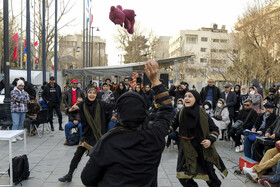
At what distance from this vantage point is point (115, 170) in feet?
6.56

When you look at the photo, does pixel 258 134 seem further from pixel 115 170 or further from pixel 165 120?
pixel 115 170

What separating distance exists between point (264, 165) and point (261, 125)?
2.06 metres

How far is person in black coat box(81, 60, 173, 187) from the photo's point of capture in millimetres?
1987

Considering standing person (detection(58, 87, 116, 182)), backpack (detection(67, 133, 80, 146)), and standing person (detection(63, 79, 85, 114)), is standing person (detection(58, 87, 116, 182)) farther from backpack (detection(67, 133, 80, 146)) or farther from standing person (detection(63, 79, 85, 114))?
standing person (detection(63, 79, 85, 114))

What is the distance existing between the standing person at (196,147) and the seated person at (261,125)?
2.76 m

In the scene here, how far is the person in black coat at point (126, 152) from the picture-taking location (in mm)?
1987

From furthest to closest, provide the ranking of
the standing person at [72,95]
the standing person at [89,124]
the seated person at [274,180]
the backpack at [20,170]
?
the standing person at [72,95] → the backpack at [20,170] → the standing person at [89,124] → the seated person at [274,180]

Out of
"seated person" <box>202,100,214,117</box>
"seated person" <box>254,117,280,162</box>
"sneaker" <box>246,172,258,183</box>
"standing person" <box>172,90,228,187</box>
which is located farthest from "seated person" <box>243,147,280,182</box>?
"seated person" <box>202,100,214,117</box>

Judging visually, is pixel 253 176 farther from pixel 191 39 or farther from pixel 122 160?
pixel 191 39

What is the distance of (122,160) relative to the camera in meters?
1.98

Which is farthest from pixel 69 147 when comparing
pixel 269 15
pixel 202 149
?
pixel 269 15

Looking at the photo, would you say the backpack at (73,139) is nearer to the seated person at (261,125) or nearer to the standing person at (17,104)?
the standing person at (17,104)

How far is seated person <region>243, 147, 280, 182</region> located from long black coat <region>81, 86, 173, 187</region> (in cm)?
395

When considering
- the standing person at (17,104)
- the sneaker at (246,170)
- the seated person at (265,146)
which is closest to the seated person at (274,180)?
the sneaker at (246,170)
